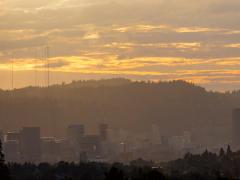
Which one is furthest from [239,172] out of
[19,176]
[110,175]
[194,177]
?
[110,175]

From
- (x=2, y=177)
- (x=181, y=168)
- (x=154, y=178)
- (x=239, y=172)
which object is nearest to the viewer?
(x=2, y=177)

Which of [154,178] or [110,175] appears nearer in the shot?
[110,175]

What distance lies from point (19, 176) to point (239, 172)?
3793 centimetres

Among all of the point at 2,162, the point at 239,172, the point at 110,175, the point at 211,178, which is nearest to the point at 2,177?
the point at 2,162

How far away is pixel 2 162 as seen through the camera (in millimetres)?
61844

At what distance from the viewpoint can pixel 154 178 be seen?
70625mm

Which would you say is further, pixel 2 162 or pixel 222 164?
pixel 222 164

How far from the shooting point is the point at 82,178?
15000 centimetres

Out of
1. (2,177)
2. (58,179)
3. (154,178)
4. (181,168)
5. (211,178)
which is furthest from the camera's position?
(181,168)

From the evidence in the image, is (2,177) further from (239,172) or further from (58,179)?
(239,172)

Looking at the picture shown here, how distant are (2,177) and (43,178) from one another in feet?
340

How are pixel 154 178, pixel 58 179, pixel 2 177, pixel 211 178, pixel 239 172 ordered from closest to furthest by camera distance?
pixel 2 177 < pixel 154 178 < pixel 211 178 < pixel 58 179 < pixel 239 172

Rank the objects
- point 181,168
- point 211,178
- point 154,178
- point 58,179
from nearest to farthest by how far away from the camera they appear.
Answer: point 154,178 < point 211,178 < point 58,179 < point 181,168

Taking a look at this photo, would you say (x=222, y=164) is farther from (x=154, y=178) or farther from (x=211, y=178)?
(x=154, y=178)
